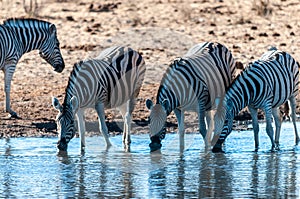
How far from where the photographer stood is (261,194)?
7.28m

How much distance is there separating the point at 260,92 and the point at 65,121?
2.15 metres

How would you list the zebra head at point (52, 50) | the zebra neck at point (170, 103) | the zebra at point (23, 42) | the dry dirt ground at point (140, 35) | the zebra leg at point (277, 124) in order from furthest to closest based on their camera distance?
the zebra head at point (52, 50), the zebra at point (23, 42), the dry dirt ground at point (140, 35), the zebra leg at point (277, 124), the zebra neck at point (170, 103)

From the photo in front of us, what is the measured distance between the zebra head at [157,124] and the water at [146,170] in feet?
0.43

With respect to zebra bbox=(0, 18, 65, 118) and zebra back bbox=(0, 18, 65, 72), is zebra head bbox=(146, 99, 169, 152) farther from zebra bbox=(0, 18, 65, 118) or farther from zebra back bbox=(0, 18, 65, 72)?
zebra back bbox=(0, 18, 65, 72)

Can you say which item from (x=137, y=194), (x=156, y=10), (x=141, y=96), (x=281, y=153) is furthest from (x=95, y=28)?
(x=137, y=194)

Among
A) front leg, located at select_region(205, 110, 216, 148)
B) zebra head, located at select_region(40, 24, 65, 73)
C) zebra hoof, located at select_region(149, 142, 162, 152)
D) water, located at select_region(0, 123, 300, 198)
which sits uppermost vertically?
zebra head, located at select_region(40, 24, 65, 73)

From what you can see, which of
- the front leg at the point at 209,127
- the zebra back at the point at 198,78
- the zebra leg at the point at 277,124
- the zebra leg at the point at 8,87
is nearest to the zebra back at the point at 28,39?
the zebra leg at the point at 8,87

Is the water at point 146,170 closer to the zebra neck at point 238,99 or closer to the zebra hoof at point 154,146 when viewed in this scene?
the zebra hoof at point 154,146

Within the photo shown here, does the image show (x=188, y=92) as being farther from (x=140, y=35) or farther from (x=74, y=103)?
(x=140, y=35)

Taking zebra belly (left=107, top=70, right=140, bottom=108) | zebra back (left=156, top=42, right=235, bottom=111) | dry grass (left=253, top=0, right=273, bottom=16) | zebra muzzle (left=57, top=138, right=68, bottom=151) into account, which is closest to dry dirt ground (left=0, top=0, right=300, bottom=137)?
dry grass (left=253, top=0, right=273, bottom=16)

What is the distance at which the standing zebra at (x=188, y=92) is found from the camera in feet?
30.6

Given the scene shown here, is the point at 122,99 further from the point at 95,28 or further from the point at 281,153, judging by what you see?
the point at 95,28

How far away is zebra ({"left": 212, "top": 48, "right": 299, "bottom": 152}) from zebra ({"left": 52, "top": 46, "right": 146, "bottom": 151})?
1.33m

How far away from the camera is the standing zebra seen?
9.33 meters
